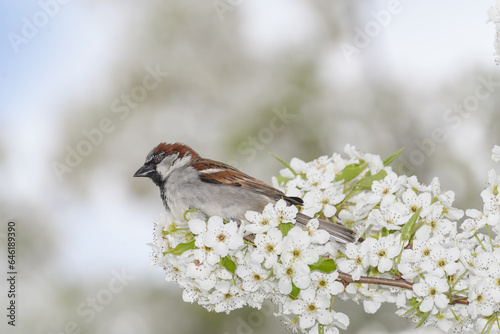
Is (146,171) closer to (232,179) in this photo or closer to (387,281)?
(232,179)

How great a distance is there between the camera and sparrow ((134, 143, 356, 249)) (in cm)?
457

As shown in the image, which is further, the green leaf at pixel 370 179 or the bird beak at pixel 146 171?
the bird beak at pixel 146 171

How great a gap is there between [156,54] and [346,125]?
4.90 meters

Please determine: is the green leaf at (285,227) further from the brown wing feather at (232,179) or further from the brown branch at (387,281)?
the brown wing feather at (232,179)

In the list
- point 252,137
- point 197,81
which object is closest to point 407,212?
point 252,137

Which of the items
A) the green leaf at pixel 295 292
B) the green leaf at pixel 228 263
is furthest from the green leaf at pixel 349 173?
the green leaf at pixel 228 263

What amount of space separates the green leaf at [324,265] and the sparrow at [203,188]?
3.23 feet

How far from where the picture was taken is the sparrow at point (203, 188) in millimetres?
4570

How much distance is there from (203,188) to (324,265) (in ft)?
5.42

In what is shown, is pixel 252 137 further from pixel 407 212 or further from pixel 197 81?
pixel 407 212

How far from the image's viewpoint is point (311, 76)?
1312 cm

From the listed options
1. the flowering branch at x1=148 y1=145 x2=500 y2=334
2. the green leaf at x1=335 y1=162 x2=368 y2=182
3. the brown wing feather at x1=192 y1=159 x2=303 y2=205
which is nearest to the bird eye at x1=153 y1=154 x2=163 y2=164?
the brown wing feather at x1=192 y1=159 x2=303 y2=205

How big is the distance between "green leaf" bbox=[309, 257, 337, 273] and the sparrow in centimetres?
98

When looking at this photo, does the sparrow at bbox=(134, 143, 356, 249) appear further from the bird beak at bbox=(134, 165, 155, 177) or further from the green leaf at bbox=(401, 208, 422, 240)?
the green leaf at bbox=(401, 208, 422, 240)
